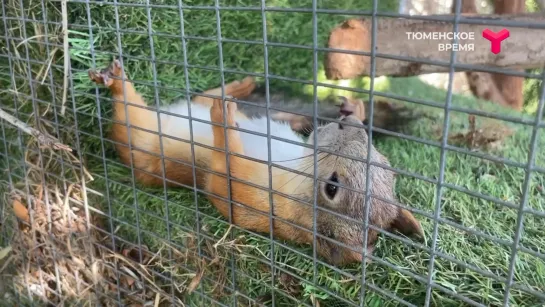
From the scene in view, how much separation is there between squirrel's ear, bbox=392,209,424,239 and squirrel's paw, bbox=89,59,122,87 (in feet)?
4.13

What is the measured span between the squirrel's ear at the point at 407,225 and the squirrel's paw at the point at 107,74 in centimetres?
126

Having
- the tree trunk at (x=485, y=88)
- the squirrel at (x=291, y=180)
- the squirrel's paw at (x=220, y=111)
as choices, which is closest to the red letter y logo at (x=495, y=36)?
the squirrel at (x=291, y=180)

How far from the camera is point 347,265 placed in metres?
1.82

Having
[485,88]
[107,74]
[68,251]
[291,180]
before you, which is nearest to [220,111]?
[291,180]

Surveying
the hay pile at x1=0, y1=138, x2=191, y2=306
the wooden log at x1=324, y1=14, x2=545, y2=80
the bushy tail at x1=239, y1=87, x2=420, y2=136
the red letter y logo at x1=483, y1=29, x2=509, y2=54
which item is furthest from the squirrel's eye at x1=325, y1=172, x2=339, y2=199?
the red letter y logo at x1=483, y1=29, x2=509, y2=54

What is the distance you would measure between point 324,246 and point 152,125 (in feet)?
3.52

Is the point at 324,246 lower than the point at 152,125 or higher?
lower

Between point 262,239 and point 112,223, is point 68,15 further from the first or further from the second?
point 262,239

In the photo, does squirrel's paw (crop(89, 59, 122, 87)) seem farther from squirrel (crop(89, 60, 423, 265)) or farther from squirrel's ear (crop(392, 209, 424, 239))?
squirrel's ear (crop(392, 209, 424, 239))

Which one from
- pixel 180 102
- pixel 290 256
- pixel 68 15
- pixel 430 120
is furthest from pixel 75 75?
pixel 430 120

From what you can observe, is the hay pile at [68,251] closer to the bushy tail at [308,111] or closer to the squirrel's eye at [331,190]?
the squirrel's eye at [331,190]

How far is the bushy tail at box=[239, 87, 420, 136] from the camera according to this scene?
303 cm

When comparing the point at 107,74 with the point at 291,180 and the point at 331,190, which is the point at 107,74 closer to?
the point at 291,180

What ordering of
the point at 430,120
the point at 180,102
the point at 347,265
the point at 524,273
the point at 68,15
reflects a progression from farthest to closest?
1. the point at 430,120
2. the point at 180,102
3. the point at 68,15
4. the point at 347,265
5. the point at 524,273
